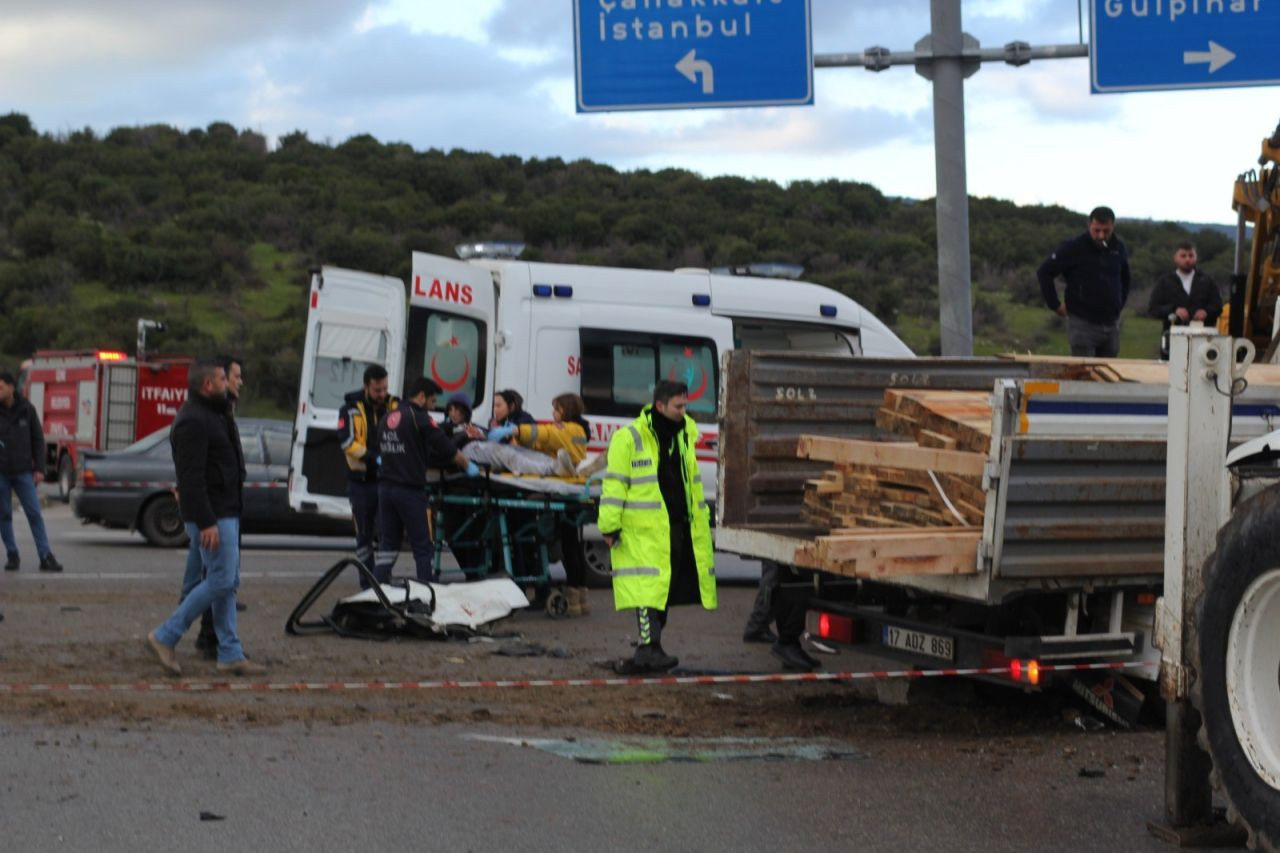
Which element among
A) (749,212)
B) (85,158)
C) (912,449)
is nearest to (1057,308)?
(912,449)

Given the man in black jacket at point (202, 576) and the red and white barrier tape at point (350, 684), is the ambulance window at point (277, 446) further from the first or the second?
the red and white barrier tape at point (350, 684)

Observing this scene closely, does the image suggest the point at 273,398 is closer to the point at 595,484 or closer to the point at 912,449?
the point at 595,484

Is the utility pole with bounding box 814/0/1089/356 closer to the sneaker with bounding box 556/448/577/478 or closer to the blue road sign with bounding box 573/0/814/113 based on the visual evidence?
the blue road sign with bounding box 573/0/814/113

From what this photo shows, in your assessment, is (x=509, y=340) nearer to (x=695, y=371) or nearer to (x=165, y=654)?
(x=695, y=371)

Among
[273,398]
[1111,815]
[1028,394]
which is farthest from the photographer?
[273,398]

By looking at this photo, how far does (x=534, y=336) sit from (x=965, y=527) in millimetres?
7673

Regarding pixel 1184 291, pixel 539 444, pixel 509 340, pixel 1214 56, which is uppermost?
pixel 1214 56

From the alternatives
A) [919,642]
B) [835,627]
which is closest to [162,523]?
[835,627]

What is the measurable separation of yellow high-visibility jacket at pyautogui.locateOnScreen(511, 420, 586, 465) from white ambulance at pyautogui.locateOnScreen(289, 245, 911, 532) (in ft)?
4.53

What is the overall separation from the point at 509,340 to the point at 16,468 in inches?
177

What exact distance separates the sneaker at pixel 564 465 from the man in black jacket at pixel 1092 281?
371 cm

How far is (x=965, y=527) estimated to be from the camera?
779 cm

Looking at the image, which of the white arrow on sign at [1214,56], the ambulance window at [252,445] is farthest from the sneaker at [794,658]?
the ambulance window at [252,445]

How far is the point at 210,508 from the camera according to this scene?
32.3 ft
